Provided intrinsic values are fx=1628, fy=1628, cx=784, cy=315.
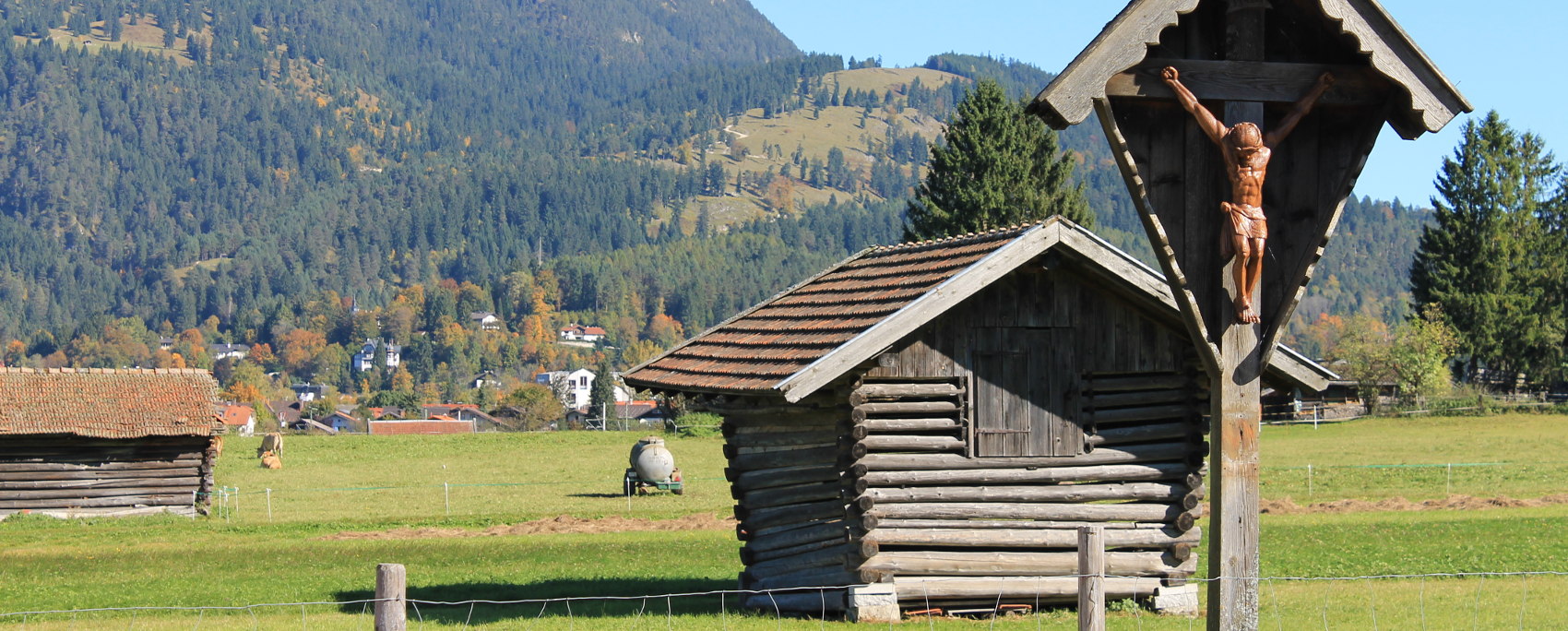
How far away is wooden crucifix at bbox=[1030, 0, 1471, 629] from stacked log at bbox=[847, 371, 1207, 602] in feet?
27.8

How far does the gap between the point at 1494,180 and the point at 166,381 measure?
68749 mm

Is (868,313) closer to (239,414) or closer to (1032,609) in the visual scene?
(1032,609)

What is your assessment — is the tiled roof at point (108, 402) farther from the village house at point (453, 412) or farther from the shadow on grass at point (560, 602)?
the village house at point (453, 412)

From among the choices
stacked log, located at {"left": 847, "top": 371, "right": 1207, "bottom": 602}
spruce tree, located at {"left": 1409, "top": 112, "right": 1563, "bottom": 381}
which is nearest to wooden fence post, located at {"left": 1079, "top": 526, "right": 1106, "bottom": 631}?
stacked log, located at {"left": 847, "top": 371, "right": 1207, "bottom": 602}

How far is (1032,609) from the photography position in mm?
17969

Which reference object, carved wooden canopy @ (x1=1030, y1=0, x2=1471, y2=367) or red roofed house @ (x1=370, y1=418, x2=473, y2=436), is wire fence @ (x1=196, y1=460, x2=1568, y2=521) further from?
red roofed house @ (x1=370, y1=418, x2=473, y2=436)

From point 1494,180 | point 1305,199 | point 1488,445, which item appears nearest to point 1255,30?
point 1305,199

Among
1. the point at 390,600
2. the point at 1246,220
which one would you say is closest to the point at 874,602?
the point at 390,600

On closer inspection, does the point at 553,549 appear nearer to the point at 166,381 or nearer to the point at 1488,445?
the point at 166,381

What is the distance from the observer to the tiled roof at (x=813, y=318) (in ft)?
57.3

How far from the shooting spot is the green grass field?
17.6m

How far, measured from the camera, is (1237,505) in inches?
347

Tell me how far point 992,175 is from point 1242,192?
57.6 m

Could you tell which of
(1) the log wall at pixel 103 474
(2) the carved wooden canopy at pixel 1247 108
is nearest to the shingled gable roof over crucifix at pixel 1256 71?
(2) the carved wooden canopy at pixel 1247 108
